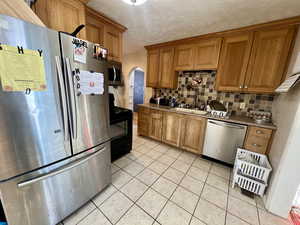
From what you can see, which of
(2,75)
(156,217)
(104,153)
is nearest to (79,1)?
(2,75)

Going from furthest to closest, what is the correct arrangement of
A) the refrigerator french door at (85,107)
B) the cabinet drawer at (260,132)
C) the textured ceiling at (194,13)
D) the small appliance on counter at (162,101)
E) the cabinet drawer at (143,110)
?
the small appliance on counter at (162,101)
the cabinet drawer at (143,110)
the cabinet drawer at (260,132)
the textured ceiling at (194,13)
the refrigerator french door at (85,107)

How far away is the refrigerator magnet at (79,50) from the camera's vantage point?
3.49 feet

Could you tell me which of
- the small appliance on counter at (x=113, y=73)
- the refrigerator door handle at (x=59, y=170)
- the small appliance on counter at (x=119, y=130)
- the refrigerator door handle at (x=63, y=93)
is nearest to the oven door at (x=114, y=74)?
the small appliance on counter at (x=113, y=73)

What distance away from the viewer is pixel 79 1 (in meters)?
1.44

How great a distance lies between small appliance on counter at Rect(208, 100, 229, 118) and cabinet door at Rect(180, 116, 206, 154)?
270mm

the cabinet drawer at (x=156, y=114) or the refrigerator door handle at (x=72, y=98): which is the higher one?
the refrigerator door handle at (x=72, y=98)

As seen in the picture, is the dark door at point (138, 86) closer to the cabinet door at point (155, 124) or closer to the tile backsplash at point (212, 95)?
the tile backsplash at point (212, 95)

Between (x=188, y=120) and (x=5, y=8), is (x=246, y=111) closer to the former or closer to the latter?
(x=188, y=120)

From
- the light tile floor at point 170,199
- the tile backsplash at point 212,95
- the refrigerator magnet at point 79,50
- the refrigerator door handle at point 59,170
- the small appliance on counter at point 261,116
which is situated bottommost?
the light tile floor at point 170,199

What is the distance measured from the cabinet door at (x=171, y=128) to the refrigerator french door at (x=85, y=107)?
159 centimetres

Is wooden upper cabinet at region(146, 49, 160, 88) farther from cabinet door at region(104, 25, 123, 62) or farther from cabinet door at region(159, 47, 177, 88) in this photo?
cabinet door at region(104, 25, 123, 62)

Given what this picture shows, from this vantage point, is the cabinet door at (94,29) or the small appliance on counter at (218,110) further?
the small appliance on counter at (218,110)

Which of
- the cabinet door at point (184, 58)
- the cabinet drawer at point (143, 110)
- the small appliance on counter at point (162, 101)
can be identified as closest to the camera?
the cabinet door at point (184, 58)

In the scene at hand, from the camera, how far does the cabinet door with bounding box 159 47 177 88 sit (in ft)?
9.49
